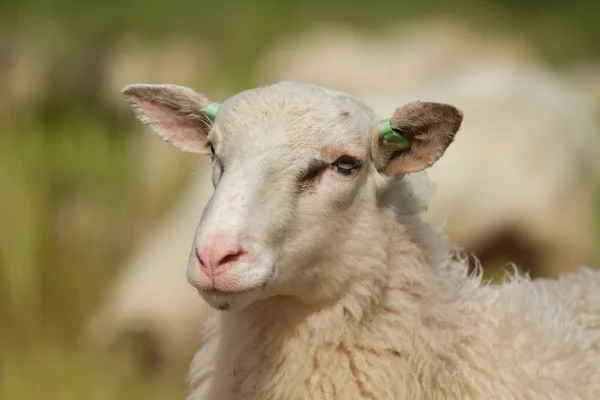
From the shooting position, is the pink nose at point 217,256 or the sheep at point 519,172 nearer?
the pink nose at point 217,256

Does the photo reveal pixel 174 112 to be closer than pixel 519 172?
Yes

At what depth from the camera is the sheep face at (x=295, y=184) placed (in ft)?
8.59

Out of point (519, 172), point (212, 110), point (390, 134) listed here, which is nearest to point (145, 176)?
point (519, 172)

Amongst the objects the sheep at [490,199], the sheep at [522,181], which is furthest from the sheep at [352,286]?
the sheep at [522,181]

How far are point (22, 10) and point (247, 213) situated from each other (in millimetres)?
7349

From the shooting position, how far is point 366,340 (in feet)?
9.78

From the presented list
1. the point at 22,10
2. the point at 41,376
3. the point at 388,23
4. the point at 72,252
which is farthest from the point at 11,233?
the point at 388,23

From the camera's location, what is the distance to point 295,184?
9.24 feet

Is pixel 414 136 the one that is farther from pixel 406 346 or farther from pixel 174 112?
pixel 174 112

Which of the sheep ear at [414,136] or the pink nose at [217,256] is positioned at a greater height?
the sheep ear at [414,136]

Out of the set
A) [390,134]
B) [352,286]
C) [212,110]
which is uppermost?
[390,134]

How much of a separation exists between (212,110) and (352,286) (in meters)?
0.75

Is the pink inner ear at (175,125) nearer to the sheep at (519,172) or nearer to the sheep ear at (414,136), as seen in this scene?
the sheep ear at (414,136)

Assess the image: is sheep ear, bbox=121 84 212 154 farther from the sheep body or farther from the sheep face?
the sheep body
